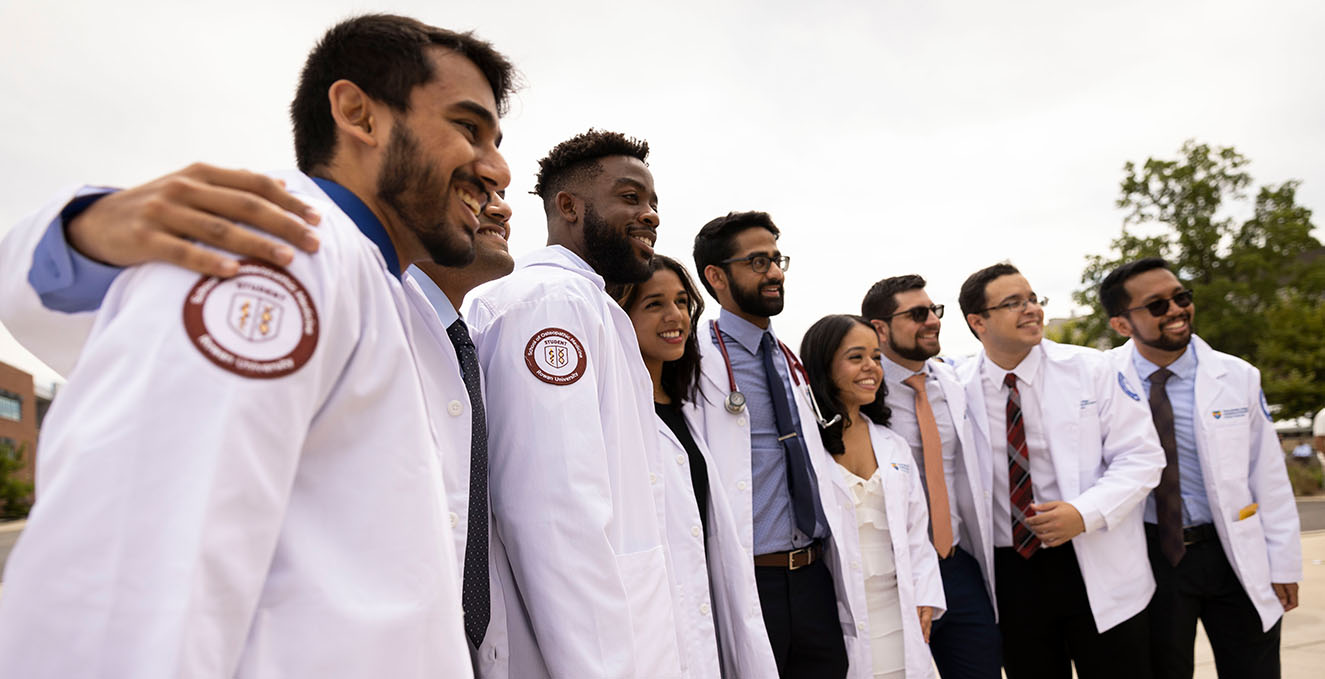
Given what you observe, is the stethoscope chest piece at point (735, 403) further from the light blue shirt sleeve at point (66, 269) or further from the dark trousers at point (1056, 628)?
the light blue shirt sleeve at point (66, 269)

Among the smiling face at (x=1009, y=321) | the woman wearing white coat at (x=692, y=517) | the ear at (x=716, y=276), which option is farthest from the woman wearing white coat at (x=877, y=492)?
the smiling face at (x=1009, y=321)

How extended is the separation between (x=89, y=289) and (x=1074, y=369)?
181 inches

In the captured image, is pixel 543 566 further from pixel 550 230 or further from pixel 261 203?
pixel 550 230

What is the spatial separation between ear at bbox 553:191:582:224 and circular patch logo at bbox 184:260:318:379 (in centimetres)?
208

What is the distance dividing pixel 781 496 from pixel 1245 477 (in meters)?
2.81

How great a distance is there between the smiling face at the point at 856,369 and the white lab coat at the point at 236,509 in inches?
126

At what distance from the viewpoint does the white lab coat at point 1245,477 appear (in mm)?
4281

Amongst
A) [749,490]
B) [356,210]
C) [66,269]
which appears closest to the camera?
[66,269]

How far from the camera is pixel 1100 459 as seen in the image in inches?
175

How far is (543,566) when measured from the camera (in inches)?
76.5

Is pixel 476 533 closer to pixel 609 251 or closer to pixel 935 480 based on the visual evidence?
pixel 609 251

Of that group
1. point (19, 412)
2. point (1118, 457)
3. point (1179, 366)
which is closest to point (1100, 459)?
point (1118, 457)

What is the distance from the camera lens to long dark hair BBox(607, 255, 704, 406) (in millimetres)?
3459

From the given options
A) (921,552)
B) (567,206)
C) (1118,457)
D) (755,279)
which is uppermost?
(567,206)
